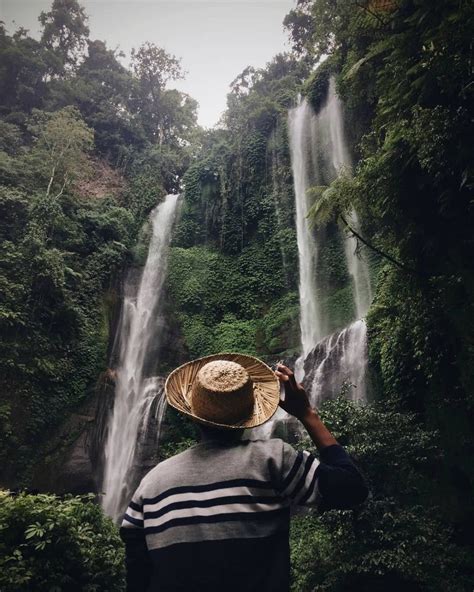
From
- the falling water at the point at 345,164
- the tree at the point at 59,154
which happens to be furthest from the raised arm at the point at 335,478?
the tree at the point at 59,154

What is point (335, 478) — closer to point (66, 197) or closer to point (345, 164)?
point (345, 164)

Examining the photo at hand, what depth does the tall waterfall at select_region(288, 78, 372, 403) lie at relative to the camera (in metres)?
10.1

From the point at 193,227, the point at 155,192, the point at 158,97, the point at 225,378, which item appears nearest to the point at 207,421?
the point at 225,378

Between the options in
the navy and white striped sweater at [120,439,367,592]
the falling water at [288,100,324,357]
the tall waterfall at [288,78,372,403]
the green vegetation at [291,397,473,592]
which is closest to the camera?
the navy and white striped sweater at [120,439,367,592]

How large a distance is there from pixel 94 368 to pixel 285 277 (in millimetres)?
8370

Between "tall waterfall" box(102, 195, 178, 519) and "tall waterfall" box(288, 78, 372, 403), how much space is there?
5.71 meters

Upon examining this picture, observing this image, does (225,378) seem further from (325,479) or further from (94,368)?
(94,368)

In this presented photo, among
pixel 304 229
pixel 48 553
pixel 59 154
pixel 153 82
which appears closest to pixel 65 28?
pixel 153 82

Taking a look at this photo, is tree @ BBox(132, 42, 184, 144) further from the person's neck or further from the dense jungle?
the person's neck

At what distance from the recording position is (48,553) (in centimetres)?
441

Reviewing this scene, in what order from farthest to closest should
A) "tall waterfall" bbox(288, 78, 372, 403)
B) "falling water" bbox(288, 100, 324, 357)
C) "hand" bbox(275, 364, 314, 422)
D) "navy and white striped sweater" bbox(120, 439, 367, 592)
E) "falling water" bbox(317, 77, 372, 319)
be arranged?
"falling water" bbox(288, 100, 324, 357)
"falling water" bbox(317, 77, 372, 319)
"tall waterfall" bbox(288, 78, 372, 403)
"hand" bbox(275, 364, 314, 422)
"navy and white striped sweater" bbox(120, 439, 367, 592)

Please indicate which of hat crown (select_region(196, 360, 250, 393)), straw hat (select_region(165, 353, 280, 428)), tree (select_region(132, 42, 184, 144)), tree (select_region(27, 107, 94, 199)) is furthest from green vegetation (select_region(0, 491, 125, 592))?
tree (select_region(132, 42, 184, 144))

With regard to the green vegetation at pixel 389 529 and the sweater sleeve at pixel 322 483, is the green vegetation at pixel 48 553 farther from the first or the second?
the sweater sleeve at pixel 322 483

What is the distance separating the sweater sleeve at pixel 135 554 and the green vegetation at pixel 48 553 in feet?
11.2
